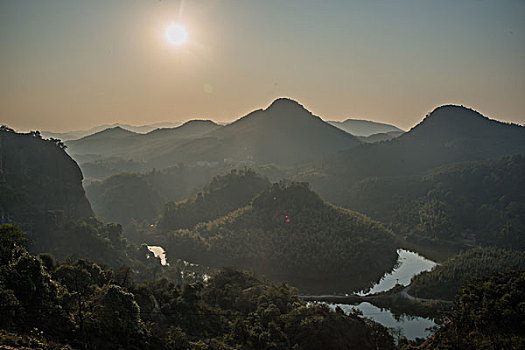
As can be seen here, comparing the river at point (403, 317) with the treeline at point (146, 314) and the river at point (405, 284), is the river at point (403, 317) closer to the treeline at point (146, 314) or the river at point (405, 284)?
the river at point (405, 284)

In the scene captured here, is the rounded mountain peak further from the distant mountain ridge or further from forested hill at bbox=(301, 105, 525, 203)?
forested hill at bbox=(301, 105, 525, 203)

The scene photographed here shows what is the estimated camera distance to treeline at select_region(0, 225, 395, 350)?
13.4m

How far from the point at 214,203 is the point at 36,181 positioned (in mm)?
31147

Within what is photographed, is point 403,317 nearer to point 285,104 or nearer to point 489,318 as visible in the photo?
point 489,318

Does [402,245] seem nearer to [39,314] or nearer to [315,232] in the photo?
[315,232]

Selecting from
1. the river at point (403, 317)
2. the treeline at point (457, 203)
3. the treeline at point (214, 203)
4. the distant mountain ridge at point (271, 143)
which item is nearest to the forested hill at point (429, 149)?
the treeline at point (457, 203)

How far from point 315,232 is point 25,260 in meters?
39.0

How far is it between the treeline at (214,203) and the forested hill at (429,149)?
23.7 meters

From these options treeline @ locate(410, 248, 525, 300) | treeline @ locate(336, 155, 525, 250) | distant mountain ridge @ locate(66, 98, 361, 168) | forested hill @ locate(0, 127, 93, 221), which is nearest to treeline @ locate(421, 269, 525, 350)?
treeline @ locate(410, 248, 525, 300)

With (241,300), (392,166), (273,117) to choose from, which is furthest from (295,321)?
(273,117)

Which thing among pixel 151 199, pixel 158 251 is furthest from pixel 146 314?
pixel 151 199

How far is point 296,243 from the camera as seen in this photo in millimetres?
47781

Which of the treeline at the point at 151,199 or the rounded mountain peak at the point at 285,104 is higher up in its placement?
the rounded mountain peak at the point at 285,104

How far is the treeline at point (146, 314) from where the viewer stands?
13398 millimetres
